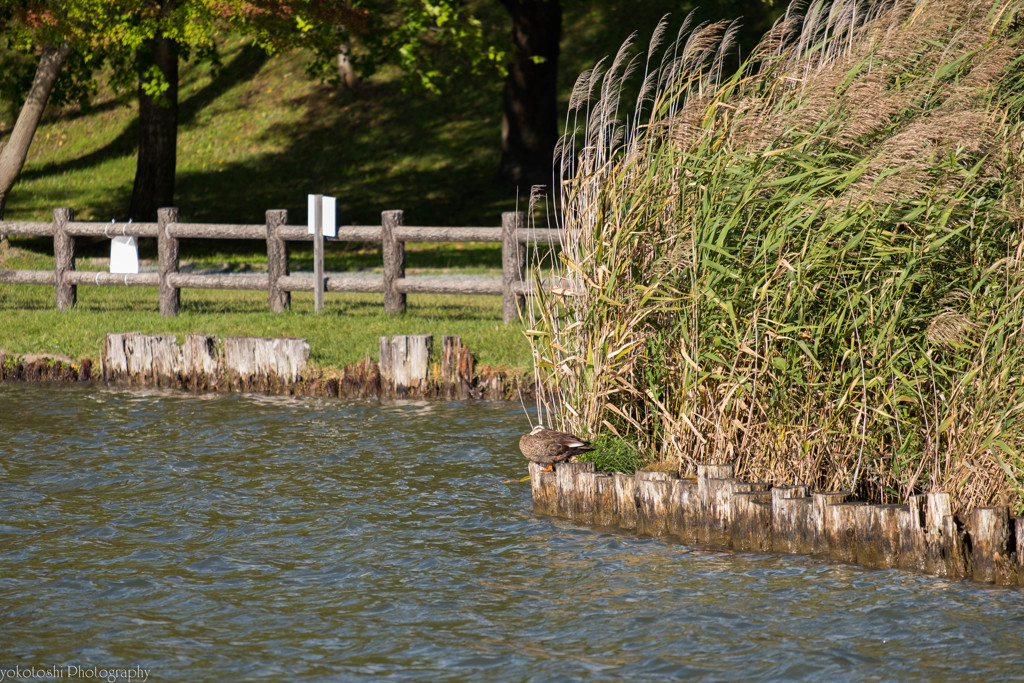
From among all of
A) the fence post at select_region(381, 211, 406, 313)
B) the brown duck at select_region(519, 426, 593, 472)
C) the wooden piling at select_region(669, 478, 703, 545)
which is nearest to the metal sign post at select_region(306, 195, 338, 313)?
the fence post at select_region(381, 211, 406, 313)

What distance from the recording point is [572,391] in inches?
317

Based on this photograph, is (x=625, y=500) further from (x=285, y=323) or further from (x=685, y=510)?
(x=285, y=323)

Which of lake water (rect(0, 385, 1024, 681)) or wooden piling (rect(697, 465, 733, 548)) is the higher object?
wooden piling (rect(697, 465, 733, 548))

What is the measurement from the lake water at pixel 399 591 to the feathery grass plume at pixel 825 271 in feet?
2.58

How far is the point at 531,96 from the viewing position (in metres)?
26.0

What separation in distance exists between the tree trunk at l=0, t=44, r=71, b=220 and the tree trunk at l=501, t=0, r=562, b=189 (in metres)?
9.13

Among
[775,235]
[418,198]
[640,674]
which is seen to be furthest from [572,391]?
[418,198]

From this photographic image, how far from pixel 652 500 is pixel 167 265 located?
9.50m

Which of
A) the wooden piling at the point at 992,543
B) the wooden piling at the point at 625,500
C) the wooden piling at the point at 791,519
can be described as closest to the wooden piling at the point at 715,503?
the wooden piling at the point at 791,519

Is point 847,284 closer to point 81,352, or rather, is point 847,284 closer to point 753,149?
point 753,149

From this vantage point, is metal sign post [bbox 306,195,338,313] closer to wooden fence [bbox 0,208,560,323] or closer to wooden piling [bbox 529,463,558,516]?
wooden fence [bbox 0,208,560,323]

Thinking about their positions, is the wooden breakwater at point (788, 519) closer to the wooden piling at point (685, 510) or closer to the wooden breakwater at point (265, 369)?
the wooden piling at point (685, 510)

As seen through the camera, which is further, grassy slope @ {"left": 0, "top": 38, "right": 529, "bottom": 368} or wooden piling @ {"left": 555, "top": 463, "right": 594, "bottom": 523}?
grassy slope @ {"left": 0, "top": 38, "right": 529, "bottom": 368}

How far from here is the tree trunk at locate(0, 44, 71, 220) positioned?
19953 millimetres
